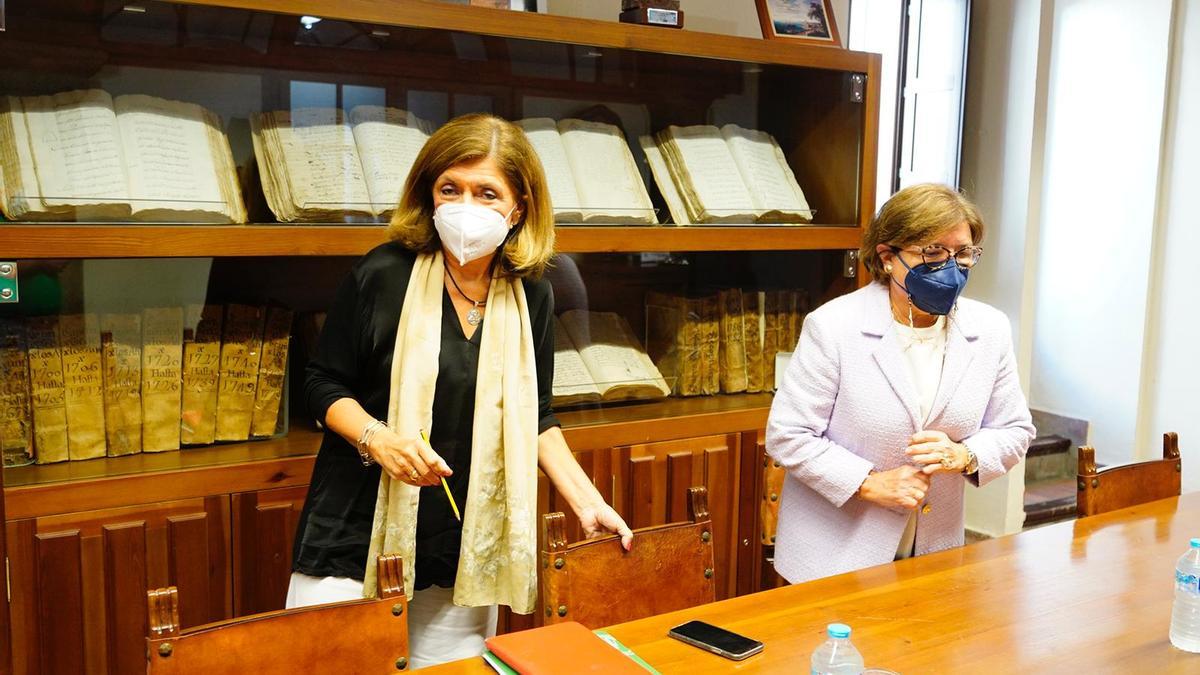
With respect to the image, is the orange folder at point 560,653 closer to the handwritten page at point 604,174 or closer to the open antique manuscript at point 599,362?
the open antique manuscript at point 599,362

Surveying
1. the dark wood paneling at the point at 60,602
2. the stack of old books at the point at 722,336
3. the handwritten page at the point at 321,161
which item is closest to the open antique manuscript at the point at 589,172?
the stack of old books at the point at 722,336

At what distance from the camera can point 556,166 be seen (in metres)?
2.92

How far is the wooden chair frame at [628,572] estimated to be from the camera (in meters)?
1.85

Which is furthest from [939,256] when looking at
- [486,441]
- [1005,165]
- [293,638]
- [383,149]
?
[1005,165]

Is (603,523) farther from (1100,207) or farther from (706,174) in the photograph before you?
(1100,207)

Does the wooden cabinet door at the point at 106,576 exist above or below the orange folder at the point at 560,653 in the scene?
below

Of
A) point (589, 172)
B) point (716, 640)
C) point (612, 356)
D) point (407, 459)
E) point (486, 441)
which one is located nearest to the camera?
point (716, 640)

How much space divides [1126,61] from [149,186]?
3.62m

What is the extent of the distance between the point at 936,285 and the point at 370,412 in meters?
1.16

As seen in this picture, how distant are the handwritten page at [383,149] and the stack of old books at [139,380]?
1.22 feet

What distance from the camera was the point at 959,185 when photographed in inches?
170

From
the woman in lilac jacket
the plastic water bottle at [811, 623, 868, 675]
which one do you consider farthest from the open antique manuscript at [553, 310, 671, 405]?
the plastic water bottle at [811, 623, 868, 675]

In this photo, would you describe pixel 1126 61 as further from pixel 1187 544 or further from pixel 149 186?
pixel 149 186

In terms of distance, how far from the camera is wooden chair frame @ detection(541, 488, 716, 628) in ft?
6.06
